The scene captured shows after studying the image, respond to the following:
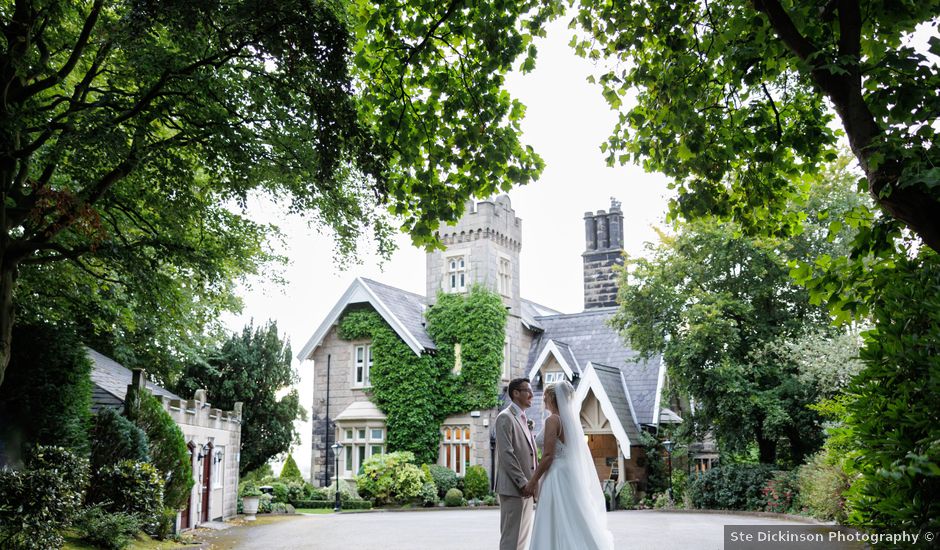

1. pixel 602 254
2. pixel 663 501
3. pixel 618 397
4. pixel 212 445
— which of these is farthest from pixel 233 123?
pixel 602 254

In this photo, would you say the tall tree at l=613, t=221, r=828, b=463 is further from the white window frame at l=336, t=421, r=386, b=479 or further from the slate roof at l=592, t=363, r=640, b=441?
the white window frame at l=336, t=421, r=386, b=479

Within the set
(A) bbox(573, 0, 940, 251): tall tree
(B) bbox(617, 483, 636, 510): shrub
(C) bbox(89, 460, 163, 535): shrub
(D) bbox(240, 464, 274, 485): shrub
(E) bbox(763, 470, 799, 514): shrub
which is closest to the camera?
(A) bbox(573, 0, 940, 251): tall tree

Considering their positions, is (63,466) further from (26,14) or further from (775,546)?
(775,546)

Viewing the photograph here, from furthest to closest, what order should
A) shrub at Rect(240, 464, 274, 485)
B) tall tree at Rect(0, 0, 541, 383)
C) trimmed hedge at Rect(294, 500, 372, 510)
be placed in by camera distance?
shrub at Rect(240, 464, 274, 485)
trimmed hedge at Rect(294, 500, 372, 510)
tall tree at Rect(0, 0, 541, 383)

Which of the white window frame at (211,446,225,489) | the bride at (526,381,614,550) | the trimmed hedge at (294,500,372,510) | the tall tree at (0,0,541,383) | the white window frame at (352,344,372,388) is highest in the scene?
the tall tree at (0,0,541,383)

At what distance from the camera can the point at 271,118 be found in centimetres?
1141

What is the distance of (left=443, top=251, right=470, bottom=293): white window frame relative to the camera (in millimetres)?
33875

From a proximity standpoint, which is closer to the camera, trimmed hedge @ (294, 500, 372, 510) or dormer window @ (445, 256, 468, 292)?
trimmed hedge @ (294, 500, 372, 510)

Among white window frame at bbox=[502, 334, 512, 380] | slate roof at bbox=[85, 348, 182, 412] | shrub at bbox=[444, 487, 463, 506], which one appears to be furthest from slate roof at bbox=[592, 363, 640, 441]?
slate roof at bbox=[85, 348, 182, 412]

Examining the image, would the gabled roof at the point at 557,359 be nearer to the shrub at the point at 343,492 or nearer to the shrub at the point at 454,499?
the shrub at the point at 454,499

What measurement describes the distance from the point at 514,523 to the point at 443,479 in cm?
2286

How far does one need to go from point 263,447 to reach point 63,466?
24619 millimetres

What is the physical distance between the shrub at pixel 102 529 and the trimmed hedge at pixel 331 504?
52.6 feet

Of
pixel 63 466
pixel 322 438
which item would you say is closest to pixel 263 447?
pixel 322 438
